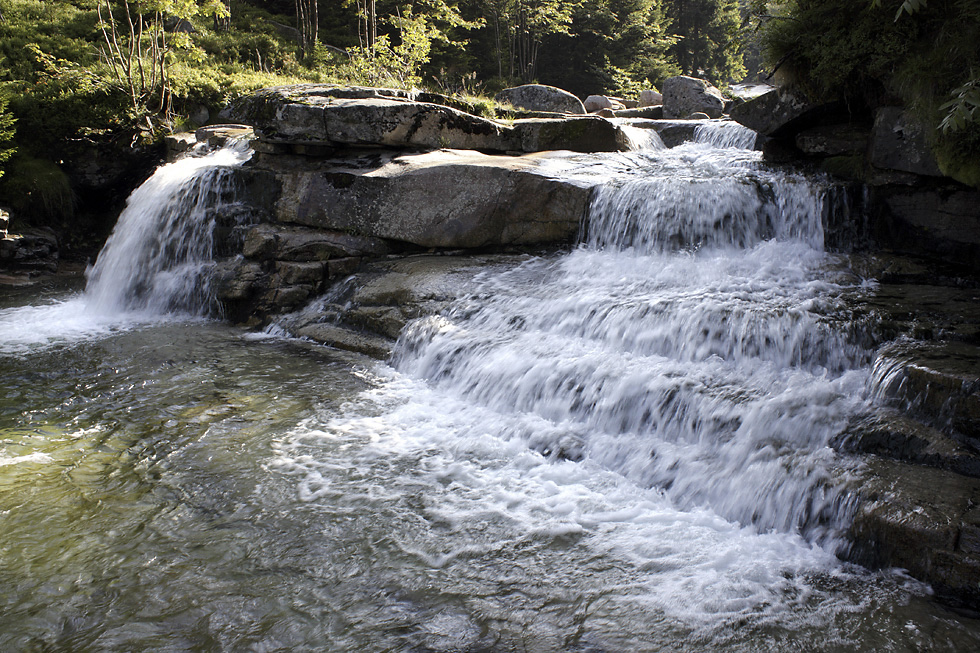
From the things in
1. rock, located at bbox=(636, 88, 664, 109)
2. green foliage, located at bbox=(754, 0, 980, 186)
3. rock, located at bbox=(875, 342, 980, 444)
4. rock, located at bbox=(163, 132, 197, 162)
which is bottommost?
rock, located at bbox=(875, 342, 980, 444)

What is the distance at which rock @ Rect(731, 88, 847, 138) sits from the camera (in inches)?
357

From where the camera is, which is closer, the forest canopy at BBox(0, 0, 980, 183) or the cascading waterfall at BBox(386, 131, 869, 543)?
the cascading waterfall at BBox(386, 131, 869, 543)

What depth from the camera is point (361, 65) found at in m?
17.6

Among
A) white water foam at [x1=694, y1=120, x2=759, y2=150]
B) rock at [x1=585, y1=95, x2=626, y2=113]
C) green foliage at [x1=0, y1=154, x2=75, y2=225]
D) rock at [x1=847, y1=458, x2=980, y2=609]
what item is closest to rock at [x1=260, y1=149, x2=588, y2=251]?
→ white water foam at [x1=694, y1=120, x2=759, y2=150]

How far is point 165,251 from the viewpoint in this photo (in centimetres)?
1089

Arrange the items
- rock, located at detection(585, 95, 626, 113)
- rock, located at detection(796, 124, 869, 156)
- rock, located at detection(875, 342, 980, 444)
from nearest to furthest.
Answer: rock, located at detection(875, 342, 980, 444), rock, located at detection(796, 124, 869, 156), rock, located at detection(585, 95, 626, 113)

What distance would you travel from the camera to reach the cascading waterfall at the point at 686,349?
4.69 metres

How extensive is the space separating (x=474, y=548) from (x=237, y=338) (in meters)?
6.12

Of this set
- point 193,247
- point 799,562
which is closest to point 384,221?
point 193,247

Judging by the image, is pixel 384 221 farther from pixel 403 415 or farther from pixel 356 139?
pixel 403 415

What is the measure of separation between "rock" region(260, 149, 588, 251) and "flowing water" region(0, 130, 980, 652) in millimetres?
885

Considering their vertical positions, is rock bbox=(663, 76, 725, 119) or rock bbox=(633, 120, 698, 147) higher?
rock bbox=(663, 76, 725, 119)

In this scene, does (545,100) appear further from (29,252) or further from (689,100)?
(29,252)

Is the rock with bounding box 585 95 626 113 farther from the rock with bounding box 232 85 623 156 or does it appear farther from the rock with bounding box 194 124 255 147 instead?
the rock with bounding box 194 124 255 147
